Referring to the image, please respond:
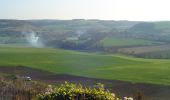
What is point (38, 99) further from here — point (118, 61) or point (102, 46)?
point (102, 46)

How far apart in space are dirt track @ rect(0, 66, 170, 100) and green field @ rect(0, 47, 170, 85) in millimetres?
1781

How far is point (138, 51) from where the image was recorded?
8369cm

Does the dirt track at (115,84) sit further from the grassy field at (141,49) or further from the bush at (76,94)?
the grassy field at (141,49)

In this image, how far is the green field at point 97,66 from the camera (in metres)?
49.5

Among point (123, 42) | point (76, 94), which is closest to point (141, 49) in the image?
point (123, 42)

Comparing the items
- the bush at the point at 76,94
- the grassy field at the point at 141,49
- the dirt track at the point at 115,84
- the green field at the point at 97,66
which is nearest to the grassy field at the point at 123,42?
the grassy field at the point at 141,49

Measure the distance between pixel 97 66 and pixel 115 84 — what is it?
15.2 meters

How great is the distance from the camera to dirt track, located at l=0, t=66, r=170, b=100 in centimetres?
3931

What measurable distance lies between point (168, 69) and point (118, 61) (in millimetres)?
12960

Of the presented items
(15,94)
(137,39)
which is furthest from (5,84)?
(137,39)

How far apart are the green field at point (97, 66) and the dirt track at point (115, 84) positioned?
1781mm

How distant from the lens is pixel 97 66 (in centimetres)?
6009

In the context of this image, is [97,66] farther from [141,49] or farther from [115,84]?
[141,49]

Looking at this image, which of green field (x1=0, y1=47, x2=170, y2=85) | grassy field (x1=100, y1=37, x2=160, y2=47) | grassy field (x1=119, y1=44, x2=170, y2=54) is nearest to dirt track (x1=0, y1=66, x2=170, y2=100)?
green field (x1=0, y1=47, x2=170, y2=85)
